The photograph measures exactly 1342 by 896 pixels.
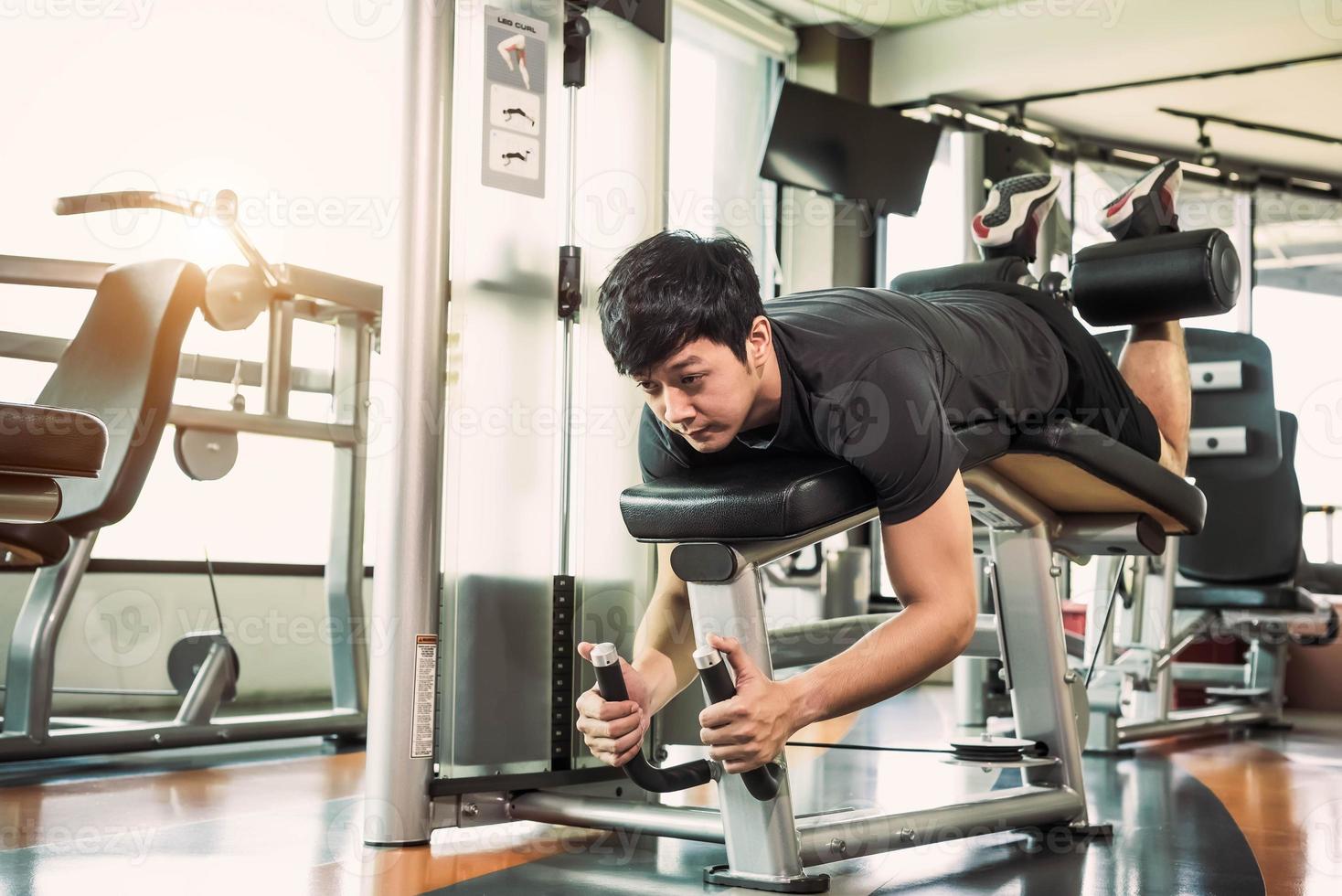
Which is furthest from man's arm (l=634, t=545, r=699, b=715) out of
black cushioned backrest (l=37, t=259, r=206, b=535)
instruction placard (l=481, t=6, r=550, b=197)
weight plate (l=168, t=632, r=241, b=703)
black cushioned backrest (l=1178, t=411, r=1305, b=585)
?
black cushioned backrest (l=1178, t=411, r=1305, b=585)

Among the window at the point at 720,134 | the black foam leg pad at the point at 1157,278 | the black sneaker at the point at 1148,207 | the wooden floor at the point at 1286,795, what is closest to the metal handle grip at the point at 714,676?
the wooden floor at the point at 1286,795

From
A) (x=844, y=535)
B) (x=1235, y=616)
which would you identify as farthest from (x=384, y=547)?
(x=844, y=535)

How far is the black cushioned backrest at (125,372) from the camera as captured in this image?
243cm

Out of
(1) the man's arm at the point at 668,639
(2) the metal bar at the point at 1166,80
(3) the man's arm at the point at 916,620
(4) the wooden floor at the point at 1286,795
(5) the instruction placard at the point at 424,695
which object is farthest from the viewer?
(2) the metal bar at the point at 1166,80

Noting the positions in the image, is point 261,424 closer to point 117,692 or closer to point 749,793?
point 117,692

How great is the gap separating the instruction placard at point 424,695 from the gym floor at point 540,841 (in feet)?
0.48

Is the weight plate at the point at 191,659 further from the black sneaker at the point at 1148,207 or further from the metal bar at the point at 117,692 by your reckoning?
the black sneaker at the point at 1148,207

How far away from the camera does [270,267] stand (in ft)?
8.95

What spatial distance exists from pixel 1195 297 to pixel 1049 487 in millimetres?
435

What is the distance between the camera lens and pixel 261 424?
2.80 metres

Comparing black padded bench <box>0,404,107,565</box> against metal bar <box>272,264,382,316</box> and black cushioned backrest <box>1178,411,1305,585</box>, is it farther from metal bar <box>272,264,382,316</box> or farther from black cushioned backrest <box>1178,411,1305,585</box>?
black cushioned backrest <box>1178,411,1305,585</box>

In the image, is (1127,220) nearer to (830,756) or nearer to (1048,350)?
(1048,350)

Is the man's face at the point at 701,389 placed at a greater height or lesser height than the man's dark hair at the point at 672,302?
lesser

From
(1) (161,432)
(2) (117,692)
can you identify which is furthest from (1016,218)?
(2) (117,692)
